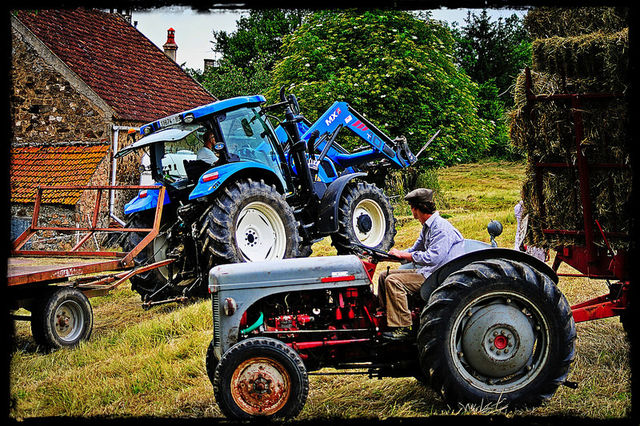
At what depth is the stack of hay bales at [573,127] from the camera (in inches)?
196

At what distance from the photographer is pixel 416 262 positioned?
4.49 meters

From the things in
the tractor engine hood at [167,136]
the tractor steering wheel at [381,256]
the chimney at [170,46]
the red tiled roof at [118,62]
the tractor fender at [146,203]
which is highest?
the chimney at [170,46]

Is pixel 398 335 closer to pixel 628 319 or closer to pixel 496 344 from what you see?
pixel 496 344

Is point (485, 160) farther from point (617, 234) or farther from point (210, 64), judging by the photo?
point (617, 234)

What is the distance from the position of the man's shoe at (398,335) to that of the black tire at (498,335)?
0.86 ft

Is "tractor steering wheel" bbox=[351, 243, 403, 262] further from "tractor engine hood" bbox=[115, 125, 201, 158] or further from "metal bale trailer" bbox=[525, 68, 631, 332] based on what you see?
"tractor engine hood" bbox=[115, 125, 201, 158]

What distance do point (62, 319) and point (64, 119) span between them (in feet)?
28.7

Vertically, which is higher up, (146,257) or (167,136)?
(167,136)

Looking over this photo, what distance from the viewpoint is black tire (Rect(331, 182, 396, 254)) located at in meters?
9.46

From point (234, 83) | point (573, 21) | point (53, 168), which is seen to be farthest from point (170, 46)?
point (573, 21)

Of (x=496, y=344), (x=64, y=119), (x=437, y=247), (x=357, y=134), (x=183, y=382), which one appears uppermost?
(x=64, y=119)

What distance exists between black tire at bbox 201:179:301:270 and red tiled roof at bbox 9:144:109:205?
6.59 meters

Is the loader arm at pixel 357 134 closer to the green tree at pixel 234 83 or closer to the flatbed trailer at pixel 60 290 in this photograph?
the flatbed trailer at pixel 60 290

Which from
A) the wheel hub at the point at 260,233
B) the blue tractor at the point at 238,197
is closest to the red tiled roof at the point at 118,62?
the blue tractor at the point at 238,197
